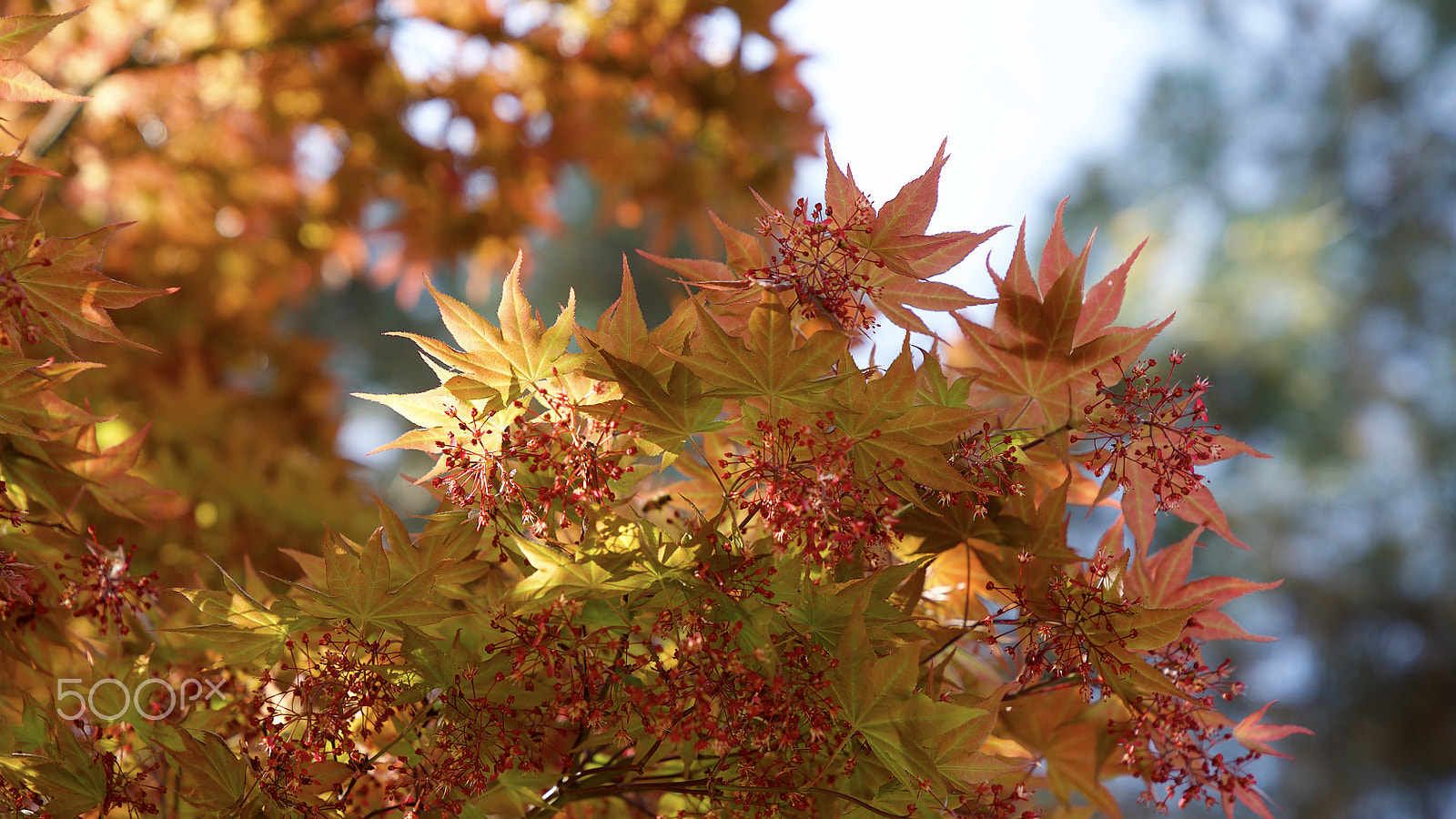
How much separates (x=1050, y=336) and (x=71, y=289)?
2.67 ft

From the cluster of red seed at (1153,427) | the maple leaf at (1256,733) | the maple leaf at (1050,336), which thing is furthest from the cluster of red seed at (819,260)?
the maple leaf at (1256,733)

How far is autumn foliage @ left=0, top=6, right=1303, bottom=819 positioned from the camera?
2.05 ft

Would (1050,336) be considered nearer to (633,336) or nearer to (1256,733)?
(633,336)

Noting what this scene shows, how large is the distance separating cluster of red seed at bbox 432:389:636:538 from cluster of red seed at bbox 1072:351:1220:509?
1.28ft

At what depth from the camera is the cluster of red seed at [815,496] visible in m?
0.61

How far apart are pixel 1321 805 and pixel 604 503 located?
803 centimetres

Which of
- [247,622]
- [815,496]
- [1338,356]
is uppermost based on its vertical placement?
[1338,356]

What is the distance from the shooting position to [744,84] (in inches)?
92.0

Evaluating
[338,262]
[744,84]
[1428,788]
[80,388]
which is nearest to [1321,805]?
[1428,788]

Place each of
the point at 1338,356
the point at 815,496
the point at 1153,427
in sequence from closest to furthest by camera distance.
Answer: the point at 815,496
the point at 1153,427
the point at 1338,356

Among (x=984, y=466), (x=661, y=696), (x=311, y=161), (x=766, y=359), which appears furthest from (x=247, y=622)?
(x=311, y=161)

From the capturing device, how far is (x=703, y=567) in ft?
2.01

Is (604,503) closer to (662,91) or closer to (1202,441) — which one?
(1202,441)

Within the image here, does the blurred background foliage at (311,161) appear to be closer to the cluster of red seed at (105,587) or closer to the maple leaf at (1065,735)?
the cluster of red seed at (105,587)
